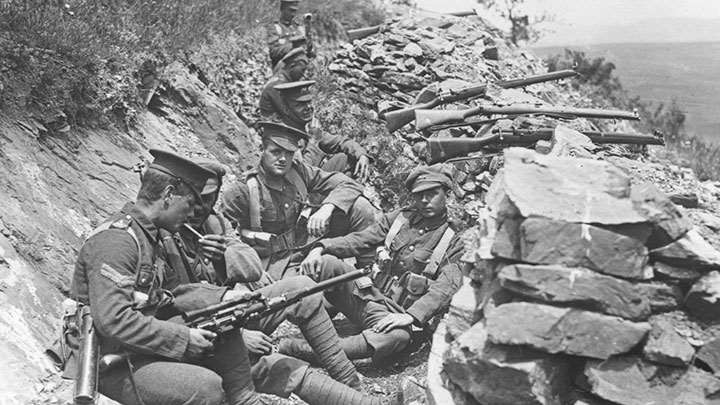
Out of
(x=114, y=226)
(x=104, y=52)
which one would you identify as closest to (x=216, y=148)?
(x=104, y=52)

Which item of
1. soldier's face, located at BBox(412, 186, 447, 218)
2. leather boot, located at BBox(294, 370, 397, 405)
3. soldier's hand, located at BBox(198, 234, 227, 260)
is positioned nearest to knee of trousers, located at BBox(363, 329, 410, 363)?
leather boot, located at BBox(294, 370, 397, 405)

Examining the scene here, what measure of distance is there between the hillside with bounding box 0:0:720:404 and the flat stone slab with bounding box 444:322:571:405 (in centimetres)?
35

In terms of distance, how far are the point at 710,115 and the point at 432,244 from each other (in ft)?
103

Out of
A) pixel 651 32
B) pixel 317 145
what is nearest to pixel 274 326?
pixel 317 145

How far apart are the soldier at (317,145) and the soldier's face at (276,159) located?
6.32 ft

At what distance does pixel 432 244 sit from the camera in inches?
300

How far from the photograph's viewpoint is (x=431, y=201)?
7.68 m

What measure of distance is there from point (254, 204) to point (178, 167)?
107 inches

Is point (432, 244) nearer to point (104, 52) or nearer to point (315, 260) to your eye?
point (315, 260)

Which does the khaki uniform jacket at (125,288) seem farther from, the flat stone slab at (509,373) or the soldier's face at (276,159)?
the soldier's face at (276,159)

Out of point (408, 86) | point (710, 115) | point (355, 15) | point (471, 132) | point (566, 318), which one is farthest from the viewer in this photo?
point (710, 115)

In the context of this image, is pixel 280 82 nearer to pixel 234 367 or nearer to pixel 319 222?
pixel 319 222

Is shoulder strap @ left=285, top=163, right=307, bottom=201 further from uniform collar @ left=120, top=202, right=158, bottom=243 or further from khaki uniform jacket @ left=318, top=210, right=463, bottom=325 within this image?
uniform collar @ left=120, top=202, right=158, bottom=243

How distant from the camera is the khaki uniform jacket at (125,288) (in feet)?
16.4
